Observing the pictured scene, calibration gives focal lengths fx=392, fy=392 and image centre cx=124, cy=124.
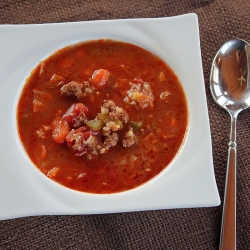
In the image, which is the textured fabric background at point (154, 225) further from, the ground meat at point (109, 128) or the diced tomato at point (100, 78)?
the diced tomato at point (100, 78)

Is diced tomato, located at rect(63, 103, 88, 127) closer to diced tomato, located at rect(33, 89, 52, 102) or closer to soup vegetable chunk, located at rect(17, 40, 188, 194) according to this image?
soup vegetable chunk, located at rect(17, 40, 188, 194)

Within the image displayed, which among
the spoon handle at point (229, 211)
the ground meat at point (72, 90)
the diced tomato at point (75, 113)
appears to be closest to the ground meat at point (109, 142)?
the diced tomato at point (75, 113)

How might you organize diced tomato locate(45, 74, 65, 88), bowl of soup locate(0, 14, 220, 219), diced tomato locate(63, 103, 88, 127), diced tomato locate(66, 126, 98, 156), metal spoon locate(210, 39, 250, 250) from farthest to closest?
metal spoon locate(210, 39, 250, 250) < diced tomato locate(45, 74, 65, 88) < diced tomato locate(63, 103, 88, 127) < diced tomato locate(66, 126, 98, 156) < bowl of soup locate(0, 14, 220, 219)

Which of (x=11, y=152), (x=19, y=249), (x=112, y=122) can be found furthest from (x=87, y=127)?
(x=19, y=249)

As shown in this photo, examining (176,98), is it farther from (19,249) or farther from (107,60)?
(19,249)

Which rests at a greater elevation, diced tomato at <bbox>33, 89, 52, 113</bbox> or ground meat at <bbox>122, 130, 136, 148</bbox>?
diced tomato at <bbox>33, 89, 52, 113</bbox>

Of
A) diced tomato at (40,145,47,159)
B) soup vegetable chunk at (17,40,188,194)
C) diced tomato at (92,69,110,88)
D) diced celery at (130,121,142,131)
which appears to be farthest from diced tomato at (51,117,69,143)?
diced celery at (130,121,142,131)
